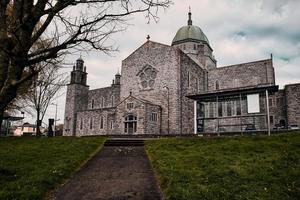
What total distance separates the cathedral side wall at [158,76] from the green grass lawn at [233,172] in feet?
58.6

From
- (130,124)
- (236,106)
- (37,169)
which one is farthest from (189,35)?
(37,169)

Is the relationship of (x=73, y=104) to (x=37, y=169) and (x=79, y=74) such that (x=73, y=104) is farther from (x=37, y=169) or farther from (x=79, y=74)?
(x=37, y=169)

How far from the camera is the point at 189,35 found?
48.9 meters

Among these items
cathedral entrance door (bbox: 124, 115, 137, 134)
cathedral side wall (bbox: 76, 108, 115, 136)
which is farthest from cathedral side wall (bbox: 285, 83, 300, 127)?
cathedral side wall (bbox: 76, 108, 115, 136)

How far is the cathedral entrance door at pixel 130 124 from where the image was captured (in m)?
30.5

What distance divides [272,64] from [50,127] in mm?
29125

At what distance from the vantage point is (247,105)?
1872 centimetres

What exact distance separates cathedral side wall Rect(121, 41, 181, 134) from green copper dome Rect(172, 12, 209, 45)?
1525 cm

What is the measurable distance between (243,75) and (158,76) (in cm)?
1309

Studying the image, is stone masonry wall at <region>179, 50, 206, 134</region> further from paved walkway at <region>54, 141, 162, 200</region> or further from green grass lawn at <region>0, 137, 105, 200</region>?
paved walkway at <region>54, 141, 162, 200</region>

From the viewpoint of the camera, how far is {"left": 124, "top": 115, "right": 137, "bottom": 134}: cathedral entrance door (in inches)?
1203

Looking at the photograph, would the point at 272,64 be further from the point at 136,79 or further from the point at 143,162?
the point at 143,162

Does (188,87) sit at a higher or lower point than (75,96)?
lower

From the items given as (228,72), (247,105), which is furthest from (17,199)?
(228,72)
